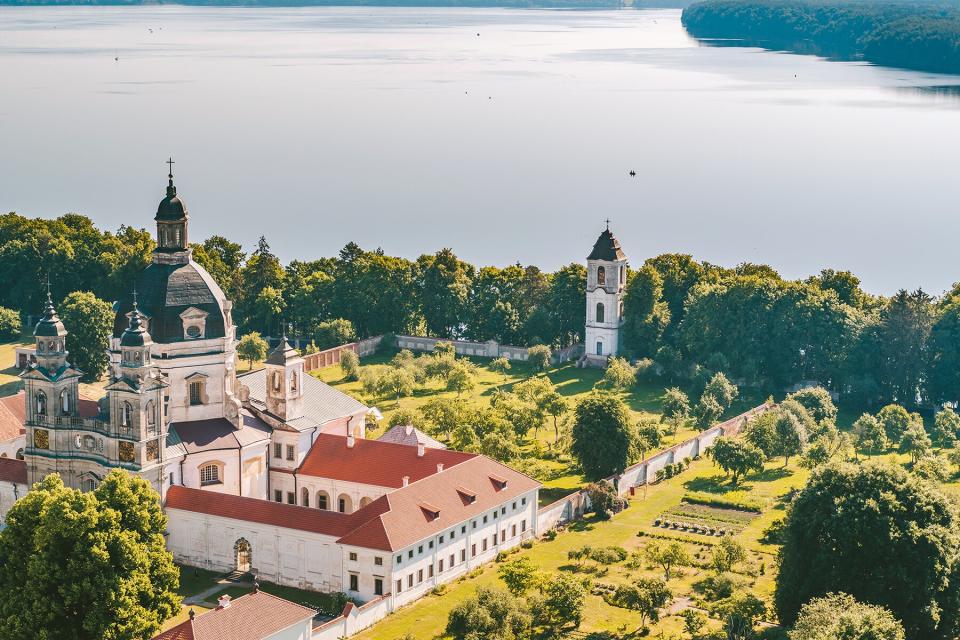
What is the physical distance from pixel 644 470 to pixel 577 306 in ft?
88.6

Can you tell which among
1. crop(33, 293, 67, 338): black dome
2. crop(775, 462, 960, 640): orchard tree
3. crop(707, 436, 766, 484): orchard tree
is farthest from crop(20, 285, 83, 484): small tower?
crop(707, 436, 766, 484): orchard tree

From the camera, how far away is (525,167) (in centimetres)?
14625

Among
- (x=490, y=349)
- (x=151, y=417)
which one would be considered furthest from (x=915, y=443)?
(x=151, y=417)

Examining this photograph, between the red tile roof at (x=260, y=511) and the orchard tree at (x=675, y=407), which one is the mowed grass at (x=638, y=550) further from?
the orchard tree at (x=675, y=407)

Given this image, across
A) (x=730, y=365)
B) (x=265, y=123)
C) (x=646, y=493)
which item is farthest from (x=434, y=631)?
(x=265, y=123)

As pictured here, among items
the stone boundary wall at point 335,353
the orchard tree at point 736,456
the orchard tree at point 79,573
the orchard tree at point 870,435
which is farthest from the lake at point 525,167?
the orchard tree at point 79,573

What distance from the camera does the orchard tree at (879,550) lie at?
41906mm

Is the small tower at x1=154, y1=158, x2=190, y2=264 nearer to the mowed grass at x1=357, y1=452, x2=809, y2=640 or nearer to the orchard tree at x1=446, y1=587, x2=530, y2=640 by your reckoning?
the mowed grass at x1=357, y1=452, x2=809, y2=640

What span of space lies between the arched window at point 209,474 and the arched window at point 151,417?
319 cm

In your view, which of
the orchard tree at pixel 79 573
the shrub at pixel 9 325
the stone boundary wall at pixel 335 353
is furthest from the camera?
the shrub at pixel 9 325

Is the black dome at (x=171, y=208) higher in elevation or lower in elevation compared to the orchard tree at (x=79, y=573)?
higher

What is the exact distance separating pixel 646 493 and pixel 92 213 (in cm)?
8076

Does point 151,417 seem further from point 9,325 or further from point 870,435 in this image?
point 9,325

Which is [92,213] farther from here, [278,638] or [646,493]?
[278,638]
